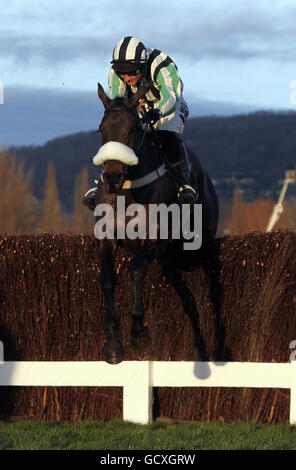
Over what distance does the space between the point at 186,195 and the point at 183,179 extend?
0.22 metres

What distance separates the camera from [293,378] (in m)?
7.54

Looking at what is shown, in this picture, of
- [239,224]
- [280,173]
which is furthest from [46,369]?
[280,173]

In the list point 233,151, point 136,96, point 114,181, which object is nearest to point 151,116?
point 136,96

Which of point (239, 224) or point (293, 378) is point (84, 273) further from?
point (239, 224)

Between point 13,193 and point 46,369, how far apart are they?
48.0m

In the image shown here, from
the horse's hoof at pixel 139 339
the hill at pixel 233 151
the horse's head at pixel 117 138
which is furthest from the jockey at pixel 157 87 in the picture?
the hill at pixel 233 151

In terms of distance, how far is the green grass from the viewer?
648 cm

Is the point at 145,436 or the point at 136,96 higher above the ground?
the point at 136,96

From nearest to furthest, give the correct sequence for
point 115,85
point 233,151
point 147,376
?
point 115,85, point 147,376, point 233,151

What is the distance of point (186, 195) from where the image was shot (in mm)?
7629

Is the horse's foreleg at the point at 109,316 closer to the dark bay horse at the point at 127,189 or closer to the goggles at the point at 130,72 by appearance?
the dark bay horse at the point at 127,189

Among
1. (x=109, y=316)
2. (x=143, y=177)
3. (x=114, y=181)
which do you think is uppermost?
(x=143, y=177)

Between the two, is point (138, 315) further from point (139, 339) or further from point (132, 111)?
point (132, 111)

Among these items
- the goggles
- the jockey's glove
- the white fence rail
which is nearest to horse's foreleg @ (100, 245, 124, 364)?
the white fence rail
